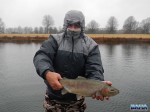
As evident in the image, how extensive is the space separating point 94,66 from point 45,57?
0.69 meters

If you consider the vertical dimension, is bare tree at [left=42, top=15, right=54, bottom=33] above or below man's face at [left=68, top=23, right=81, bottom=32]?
above

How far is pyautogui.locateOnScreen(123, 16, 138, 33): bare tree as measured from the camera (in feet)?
374

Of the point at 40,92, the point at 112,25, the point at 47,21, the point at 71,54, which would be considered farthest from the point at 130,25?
the point at 71,54

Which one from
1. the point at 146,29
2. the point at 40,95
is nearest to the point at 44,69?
the point at 40,95

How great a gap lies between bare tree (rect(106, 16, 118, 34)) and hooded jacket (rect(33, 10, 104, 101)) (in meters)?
105

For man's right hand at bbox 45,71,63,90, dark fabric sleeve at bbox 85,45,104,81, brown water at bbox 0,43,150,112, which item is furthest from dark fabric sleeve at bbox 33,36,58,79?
brown water at bbox 0,43,150,112

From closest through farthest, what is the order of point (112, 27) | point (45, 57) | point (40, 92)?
point (45, 57) → point (40, 92) → point (112, 27)

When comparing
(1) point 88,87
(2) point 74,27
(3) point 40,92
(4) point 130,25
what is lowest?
(3) point 40,92

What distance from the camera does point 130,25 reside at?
116 metres

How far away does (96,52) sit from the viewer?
364 centimetres

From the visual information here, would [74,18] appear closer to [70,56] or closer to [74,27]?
[74,27]

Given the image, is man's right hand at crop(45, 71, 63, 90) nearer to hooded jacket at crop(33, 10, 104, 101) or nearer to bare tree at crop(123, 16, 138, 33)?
hooded jacket at crop(33, 10, 104, 101)

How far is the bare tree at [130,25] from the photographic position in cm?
11386

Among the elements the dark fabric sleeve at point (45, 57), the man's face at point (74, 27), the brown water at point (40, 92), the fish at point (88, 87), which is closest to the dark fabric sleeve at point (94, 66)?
the fish at point (88, 87)
